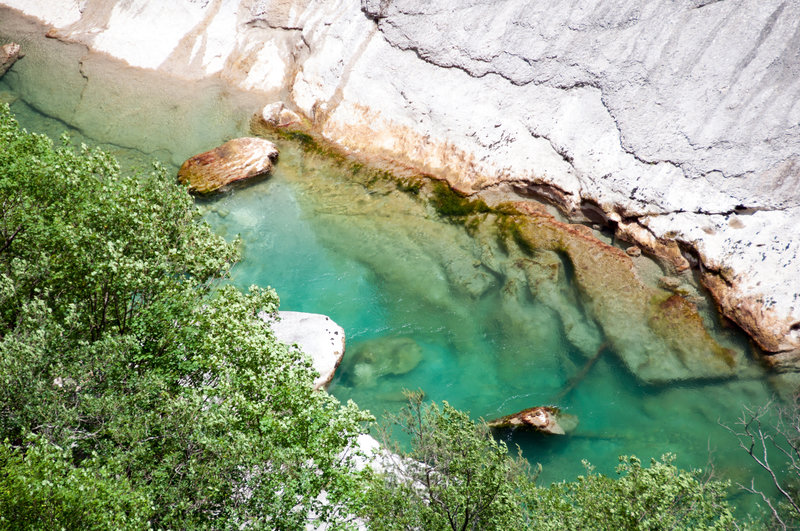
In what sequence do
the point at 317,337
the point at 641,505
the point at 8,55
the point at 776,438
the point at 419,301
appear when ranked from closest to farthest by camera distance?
the point at 641,505
the point at 776,438
the point at 317,337
the point at 419,301
the point at 8,55

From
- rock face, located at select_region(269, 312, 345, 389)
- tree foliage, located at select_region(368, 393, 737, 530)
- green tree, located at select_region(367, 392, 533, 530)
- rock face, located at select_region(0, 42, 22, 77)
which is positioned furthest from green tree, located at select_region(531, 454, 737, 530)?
rock face, located at select_region(0, 42, 22, 77)

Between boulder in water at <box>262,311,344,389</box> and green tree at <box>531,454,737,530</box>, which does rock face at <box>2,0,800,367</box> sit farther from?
green tree at <box>531,454,737,530</box>

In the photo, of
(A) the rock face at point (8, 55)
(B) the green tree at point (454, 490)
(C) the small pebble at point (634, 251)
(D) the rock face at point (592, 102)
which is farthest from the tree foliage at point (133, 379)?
(A) the rock face at point (8, 55)

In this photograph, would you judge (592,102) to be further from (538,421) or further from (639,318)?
(538,421)

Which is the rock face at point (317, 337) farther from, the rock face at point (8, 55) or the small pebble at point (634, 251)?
the rock face at point (8, 55)

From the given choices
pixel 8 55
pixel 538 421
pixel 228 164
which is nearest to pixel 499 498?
pixel 538 421

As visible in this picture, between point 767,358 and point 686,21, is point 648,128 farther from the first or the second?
point 767,358

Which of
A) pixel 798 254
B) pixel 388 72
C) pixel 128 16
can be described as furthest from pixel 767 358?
pixel 128 16

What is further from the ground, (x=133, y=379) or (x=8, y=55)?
(x=133, y=379)
